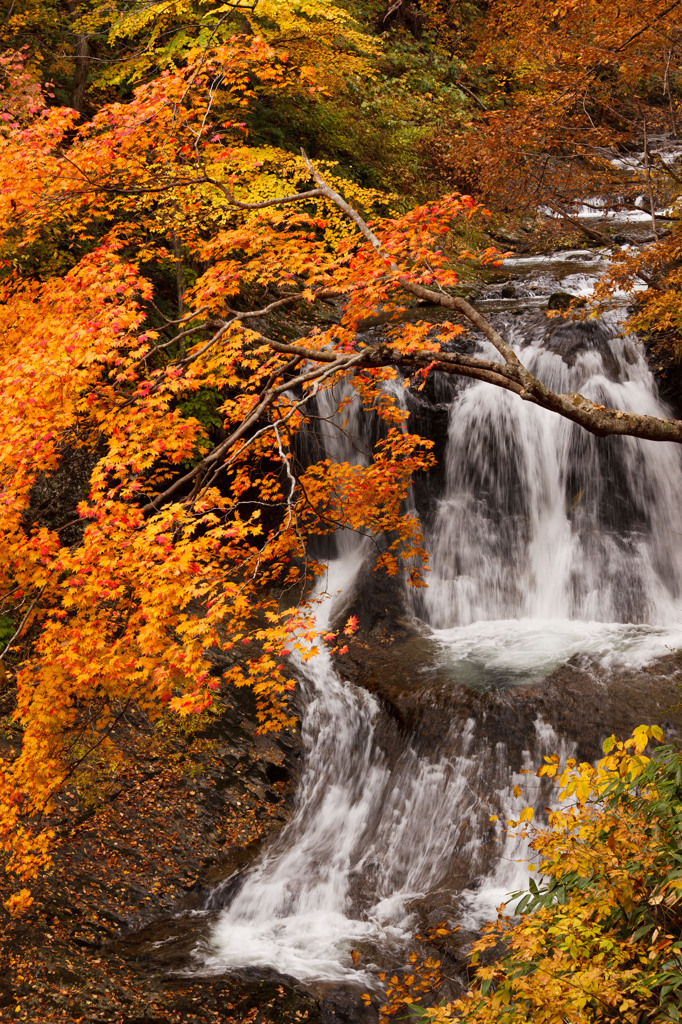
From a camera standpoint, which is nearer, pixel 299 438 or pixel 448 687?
pixel 448 687

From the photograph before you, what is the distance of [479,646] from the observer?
9.71m

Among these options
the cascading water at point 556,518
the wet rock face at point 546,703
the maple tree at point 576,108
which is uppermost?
the maple tree at point 576,108

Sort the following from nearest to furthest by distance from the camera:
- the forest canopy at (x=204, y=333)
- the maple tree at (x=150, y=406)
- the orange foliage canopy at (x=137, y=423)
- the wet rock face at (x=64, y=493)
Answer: the maple tree at (x=150, y=406) → the orange foliage canopy at (x=137, y=423) → the forest canopy at (x=204, y=333) → the wet rock face at (x=64, y=493)

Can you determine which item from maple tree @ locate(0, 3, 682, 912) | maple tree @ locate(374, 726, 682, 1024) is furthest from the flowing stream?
maple tree @ locate(374, 726, 682, 1024)

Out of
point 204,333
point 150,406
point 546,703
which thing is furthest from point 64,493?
point 546,703

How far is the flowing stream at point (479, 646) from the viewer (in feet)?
22.3

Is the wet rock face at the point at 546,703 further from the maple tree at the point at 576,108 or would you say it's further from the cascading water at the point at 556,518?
the maple tree at the point at 576,108

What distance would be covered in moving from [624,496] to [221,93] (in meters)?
8.50

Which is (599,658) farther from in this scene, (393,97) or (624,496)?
(393,97)

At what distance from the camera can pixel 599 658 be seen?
8664mm

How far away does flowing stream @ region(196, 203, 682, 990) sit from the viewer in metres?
6.79

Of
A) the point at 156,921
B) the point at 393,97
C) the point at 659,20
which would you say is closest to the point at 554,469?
the point at 659,20

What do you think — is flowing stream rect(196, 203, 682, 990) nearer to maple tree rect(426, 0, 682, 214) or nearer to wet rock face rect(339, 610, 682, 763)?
wet rock face rect(339, 610, 682, 763)

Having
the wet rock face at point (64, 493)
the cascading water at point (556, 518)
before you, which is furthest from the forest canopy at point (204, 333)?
the cascading water at point (556, 518)
